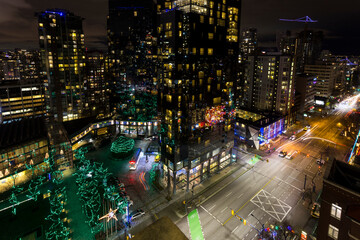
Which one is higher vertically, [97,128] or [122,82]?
[122,82]

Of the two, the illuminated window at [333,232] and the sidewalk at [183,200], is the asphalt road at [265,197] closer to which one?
the sidewalk at [183,200]

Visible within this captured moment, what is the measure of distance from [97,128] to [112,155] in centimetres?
1776

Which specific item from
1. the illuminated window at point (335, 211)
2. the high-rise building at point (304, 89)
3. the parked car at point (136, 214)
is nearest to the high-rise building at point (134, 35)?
the high-rise building at point (304, 89)

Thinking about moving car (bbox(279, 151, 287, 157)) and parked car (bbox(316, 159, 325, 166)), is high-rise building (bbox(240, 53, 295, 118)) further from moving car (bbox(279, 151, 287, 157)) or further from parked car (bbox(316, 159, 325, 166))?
parked car (bbox(316, 159, 325, 166))

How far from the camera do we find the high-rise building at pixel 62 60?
278 feet

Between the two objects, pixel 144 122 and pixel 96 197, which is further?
pixel 144 122

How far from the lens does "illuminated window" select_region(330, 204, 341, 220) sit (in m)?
21.0

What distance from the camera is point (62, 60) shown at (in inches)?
3509

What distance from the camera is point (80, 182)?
4659cm

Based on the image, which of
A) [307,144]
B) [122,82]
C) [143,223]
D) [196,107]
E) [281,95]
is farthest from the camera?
[122,82]

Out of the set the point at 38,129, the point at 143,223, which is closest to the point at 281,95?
the point at 143,223

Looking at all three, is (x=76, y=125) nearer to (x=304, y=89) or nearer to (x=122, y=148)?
(x=122, y=148)

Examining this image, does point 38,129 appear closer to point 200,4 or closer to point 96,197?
point 96,197

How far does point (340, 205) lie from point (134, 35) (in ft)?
349
